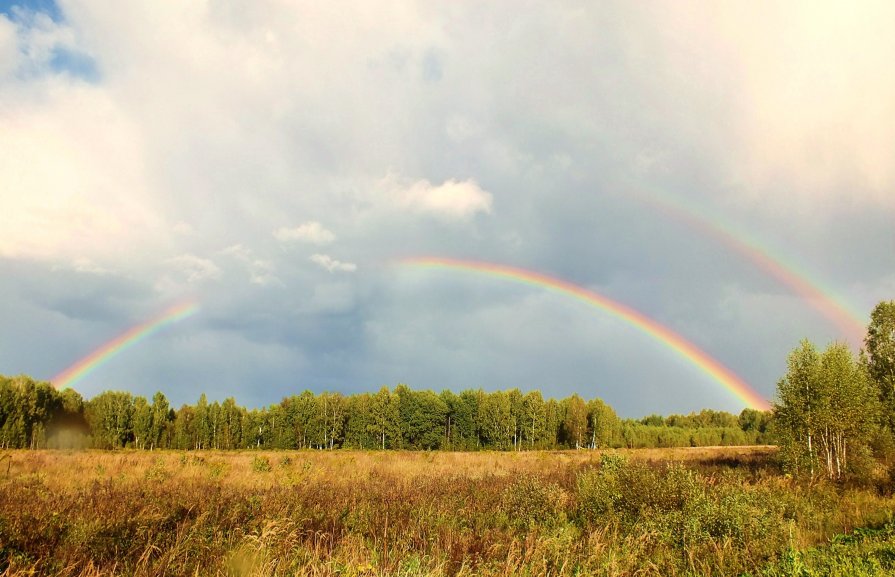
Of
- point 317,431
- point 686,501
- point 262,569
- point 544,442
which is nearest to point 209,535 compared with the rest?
point 262,569

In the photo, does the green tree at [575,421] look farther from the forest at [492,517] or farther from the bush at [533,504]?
the bush at [533,504]

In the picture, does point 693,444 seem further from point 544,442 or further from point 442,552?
point 442,552

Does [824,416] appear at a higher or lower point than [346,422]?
higher

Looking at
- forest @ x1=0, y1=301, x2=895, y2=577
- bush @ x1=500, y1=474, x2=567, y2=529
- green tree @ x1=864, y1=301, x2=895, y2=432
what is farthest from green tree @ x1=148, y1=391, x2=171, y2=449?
green tree @ x1=864, y1=301, x2=895, y2=432

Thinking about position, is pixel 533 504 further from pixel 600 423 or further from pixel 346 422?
pixel 600 423

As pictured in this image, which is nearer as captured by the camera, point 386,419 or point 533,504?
point 533,504

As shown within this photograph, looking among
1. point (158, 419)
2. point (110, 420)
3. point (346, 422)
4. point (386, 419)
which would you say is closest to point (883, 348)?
point (386, 419)

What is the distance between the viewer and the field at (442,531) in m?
6.69

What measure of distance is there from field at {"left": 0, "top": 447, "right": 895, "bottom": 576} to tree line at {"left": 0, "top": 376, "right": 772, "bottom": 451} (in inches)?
3113

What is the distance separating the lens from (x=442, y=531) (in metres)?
9.66

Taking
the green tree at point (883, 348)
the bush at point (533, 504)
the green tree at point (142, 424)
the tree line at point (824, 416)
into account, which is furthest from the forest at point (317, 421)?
the bush at point (533, 504)

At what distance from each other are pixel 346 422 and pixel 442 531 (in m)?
93.9

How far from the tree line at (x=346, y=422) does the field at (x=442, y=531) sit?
79064 mm

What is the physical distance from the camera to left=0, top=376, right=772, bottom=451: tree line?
291ft
